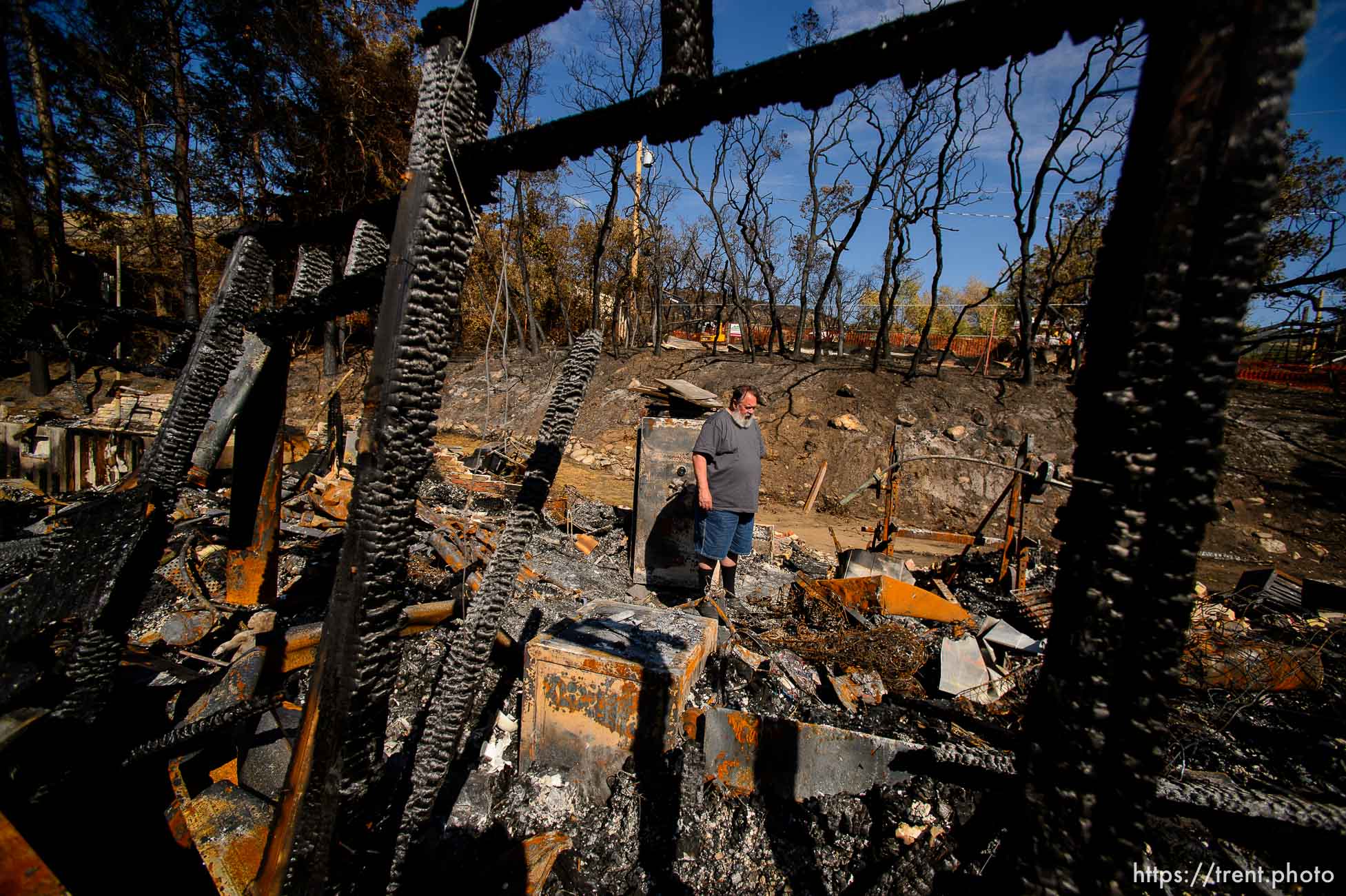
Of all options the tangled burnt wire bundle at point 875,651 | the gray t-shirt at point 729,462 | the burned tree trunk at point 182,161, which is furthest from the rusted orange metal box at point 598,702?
the burned tree trunk at point 182,161

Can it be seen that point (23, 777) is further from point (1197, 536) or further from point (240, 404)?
Answer: point (1197, 536)

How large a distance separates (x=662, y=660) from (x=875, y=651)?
6.61ft

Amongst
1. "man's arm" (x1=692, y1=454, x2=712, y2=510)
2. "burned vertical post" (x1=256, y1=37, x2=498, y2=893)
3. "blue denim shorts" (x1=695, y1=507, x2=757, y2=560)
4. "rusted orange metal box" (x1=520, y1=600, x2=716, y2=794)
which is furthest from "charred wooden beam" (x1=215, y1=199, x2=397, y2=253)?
"blue denim shorts" (x1=695, y1=507, x2=757, y2=560)

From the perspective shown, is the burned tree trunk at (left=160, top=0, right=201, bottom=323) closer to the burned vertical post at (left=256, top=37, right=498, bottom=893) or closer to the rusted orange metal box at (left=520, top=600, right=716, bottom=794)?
the rusted orange metal box at (left=520, top=600, right=716, bottom=794)

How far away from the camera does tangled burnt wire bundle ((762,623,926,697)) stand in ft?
13.1

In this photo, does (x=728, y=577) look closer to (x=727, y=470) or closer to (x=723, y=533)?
(x=723, y=533)

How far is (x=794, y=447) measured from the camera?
42.0 ft

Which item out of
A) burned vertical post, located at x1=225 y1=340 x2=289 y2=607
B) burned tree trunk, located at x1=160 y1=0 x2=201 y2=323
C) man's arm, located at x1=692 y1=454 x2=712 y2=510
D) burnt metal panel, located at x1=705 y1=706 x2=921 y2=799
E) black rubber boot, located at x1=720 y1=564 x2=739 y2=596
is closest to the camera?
burned vertical post, located at x1=225 y1=340 x2=289 y2=607

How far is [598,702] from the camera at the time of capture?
3.03m

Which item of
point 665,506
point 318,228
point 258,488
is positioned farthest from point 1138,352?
point 665,506

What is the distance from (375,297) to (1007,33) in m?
1.91

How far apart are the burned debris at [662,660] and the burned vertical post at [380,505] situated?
0.03ft

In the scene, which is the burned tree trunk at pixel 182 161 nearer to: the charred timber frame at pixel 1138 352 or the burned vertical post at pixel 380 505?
the burned vertical post at pixel 380 505

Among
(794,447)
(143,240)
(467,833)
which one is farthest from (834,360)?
(143,240)
